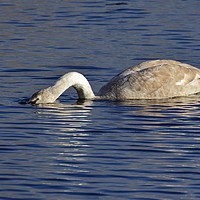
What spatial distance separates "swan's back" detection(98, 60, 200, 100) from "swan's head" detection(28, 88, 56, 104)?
0.97 metres

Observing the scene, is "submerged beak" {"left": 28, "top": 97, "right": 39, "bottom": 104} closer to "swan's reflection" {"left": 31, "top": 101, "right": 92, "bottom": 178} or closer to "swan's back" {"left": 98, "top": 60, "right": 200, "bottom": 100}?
"swan's reflection" {"left": 31, "top": 101, "right": 92, "bottom": 178}

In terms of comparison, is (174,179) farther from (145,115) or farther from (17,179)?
(145,115)

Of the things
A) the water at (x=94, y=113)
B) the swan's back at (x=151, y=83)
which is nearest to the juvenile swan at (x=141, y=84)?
the swan's back at (x=151, y=83)

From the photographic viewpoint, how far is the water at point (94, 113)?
12188 millimetres

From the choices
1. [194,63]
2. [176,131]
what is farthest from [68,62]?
[176,131]

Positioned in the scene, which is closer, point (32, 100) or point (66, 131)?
point (66, 131)

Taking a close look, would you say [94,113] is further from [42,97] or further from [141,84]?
[141,84]

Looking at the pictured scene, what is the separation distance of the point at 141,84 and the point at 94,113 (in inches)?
78.3

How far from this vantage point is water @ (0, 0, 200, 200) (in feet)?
40.0

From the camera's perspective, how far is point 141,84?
1864cm

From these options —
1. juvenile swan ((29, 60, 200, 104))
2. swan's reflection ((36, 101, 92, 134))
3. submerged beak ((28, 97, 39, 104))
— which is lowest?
swan's reflection ((36, 101, 92, 134))

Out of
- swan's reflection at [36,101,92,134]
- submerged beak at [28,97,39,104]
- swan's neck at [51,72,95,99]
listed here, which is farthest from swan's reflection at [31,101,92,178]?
swan's neck at [51,72,95,99]

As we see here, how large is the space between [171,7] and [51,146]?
14366mm

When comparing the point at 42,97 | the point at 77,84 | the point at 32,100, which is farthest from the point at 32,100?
the point at 77,84
